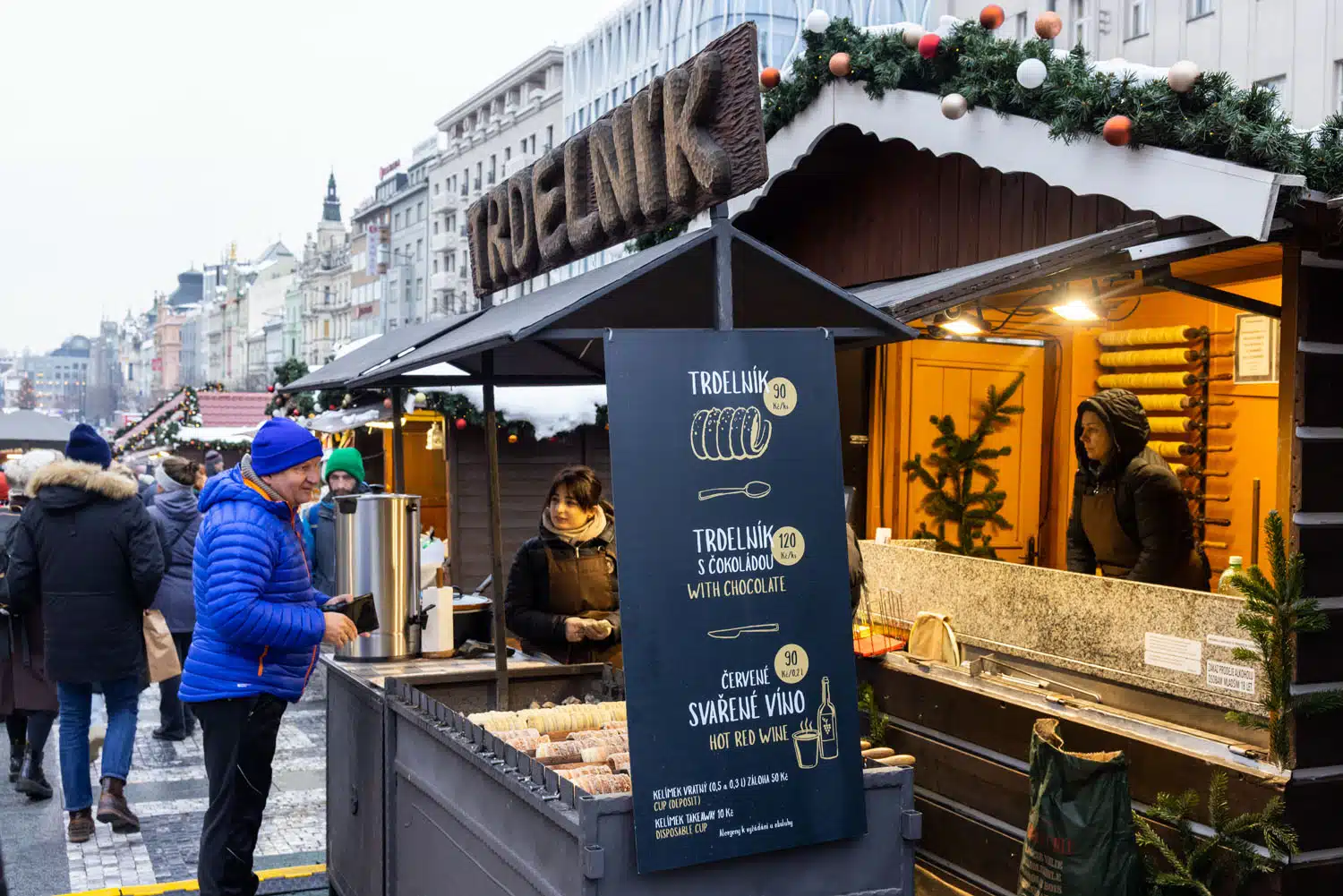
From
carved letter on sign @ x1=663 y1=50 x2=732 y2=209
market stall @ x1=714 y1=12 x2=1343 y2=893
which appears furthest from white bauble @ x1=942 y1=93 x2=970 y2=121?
carved letter on sign @ x1=663 y1=50 x2=732 y2=209

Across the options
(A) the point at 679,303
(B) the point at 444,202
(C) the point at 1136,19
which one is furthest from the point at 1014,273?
(B) the point at 444,202

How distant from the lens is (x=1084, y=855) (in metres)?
4.46

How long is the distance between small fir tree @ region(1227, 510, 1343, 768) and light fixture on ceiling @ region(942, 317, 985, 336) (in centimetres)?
Answer: 331

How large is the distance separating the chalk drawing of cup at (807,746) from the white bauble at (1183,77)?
9.48ft

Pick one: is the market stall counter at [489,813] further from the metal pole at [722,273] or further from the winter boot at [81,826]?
the winter boot at [81,826]

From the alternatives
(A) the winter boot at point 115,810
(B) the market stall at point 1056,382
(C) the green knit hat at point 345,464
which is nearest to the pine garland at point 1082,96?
(B) the market stall at point 1056,382

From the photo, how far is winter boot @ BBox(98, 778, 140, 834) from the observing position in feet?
22.5

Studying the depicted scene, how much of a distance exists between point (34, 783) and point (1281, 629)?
21.8 feet

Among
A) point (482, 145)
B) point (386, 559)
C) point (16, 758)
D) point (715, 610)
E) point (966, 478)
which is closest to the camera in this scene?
point (715, 610)

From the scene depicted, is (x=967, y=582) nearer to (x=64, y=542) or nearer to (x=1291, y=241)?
(x=1291, y=241)

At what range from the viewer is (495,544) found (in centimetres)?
563

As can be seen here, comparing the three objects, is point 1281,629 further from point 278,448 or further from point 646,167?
point 278,448

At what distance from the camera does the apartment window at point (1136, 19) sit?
3975 cm

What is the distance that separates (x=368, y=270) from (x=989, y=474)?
324 ft
